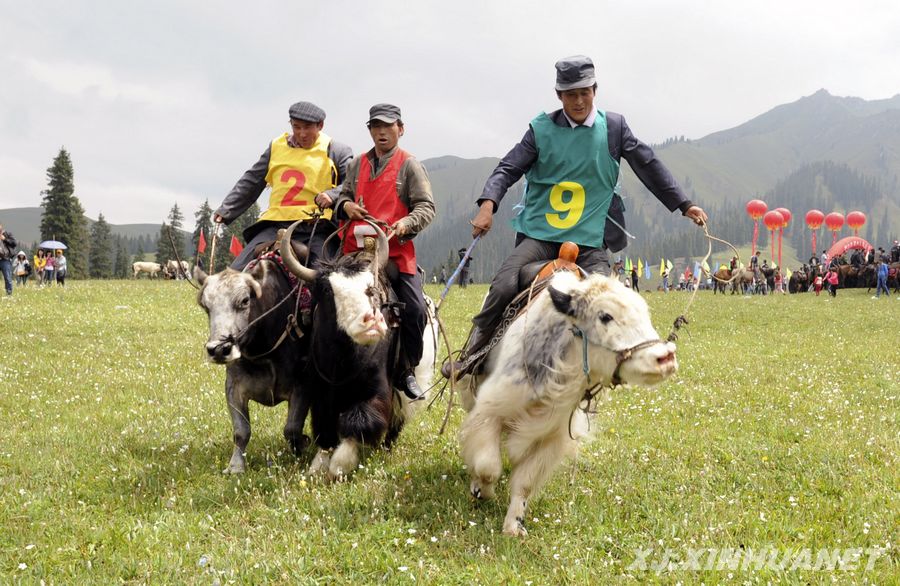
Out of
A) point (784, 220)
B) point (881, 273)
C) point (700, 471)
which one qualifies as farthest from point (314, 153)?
point (784, 220)

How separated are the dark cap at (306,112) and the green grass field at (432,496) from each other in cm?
363

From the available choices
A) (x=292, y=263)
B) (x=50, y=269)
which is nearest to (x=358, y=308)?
(x=292, y=263)

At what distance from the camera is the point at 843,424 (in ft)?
27.2

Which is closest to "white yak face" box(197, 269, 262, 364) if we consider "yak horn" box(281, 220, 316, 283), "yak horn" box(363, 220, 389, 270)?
"yak horn" box(281, 220, 316, 283)

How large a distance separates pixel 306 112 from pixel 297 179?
2.46ft

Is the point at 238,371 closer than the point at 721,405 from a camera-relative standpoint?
Yes

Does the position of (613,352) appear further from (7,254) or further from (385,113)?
(7,254)

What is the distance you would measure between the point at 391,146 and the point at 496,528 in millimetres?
3984

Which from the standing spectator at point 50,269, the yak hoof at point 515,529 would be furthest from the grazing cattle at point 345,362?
the standing spectator at point 50,269

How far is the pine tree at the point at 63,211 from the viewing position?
69.9m

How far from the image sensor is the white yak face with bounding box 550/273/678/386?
4.30 metres

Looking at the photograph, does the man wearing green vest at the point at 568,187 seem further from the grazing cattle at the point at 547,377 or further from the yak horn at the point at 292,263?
the yak horn at the point at 292,263

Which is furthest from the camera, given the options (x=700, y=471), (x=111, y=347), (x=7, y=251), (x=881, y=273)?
(x=881, y=273)

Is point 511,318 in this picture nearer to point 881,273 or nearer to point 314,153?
point 314,153
